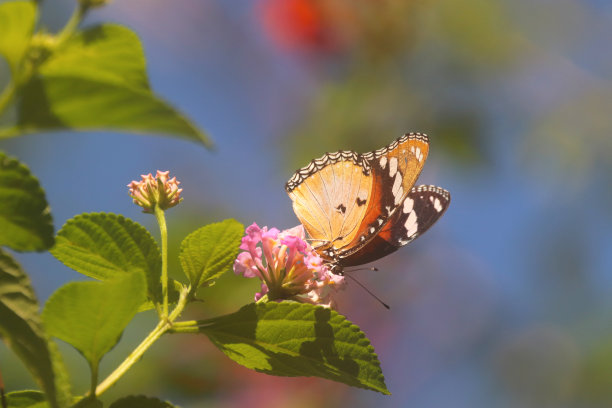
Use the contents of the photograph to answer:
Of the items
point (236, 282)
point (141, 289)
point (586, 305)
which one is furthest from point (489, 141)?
point (141, 289)

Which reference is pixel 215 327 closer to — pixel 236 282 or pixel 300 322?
pixel 300 322

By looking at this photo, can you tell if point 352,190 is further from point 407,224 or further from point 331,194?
point 407,224

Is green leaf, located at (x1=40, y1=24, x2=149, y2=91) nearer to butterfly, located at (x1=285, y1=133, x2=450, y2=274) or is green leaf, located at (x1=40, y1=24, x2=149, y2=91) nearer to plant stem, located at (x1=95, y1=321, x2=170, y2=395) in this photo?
plant stem, located at (x1=95, y1=321, x2=170, y2=395)

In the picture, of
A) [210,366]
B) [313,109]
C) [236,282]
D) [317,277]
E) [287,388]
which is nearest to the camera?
[317,277]

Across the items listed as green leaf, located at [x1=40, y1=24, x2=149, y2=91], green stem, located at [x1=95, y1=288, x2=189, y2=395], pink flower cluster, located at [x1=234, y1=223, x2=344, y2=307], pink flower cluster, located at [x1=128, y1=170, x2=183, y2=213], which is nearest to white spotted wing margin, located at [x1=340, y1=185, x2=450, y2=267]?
pink flower cluster, located at [x1=234, y1=223, x2=344, y2=307]

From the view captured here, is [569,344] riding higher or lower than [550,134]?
lower

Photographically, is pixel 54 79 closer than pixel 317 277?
Yes

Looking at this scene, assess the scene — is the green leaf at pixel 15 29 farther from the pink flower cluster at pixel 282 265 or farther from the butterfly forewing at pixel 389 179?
the butterfly forewing at pixel 389 179

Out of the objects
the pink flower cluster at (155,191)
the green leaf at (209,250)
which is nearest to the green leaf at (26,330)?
the green leaf at (209,250)
